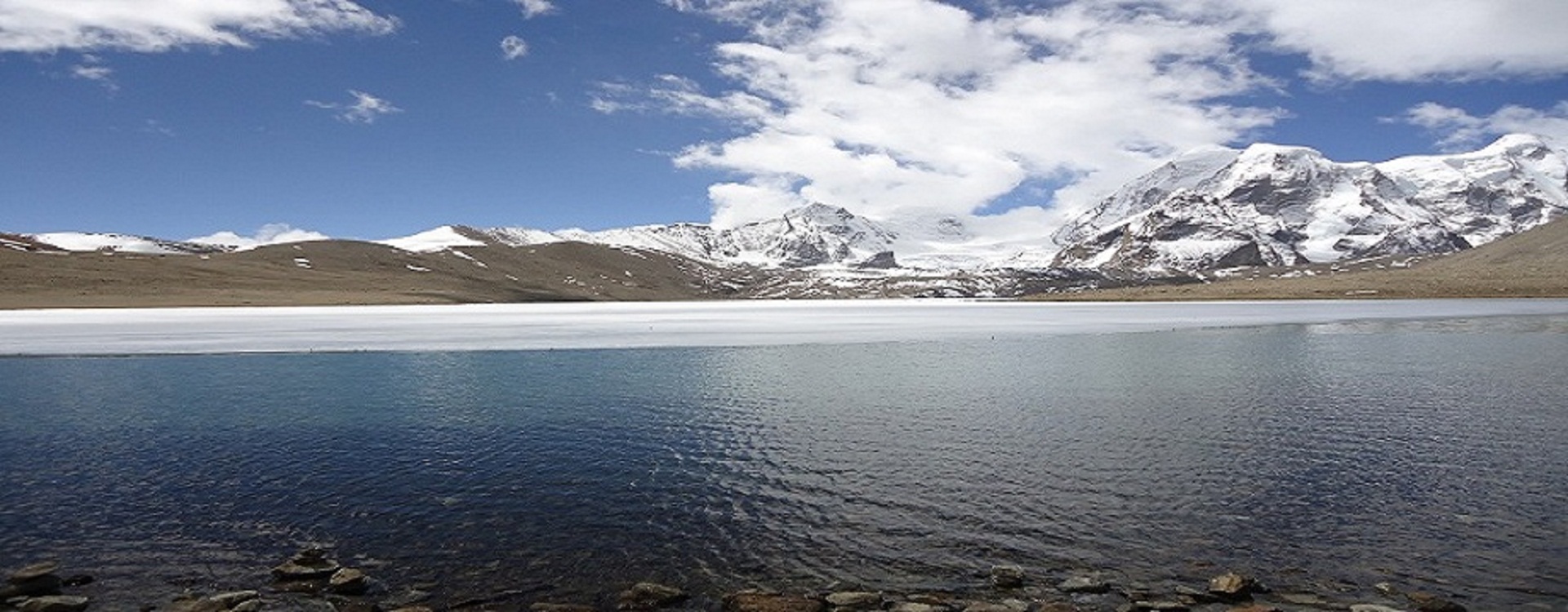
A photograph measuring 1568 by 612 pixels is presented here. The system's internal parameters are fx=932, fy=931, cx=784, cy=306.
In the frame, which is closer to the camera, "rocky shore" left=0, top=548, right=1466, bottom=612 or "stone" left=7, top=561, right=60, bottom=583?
"rocky shore" left=0, top=548, right=1466, bottom=612

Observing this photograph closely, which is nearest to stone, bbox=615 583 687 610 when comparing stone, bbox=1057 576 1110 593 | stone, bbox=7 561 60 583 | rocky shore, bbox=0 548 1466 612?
rocky shore, bbox=0 548 1466 612

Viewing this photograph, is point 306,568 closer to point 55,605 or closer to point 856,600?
point 55,605

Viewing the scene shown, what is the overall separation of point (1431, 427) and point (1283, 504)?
1268 centimetres

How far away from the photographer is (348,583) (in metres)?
16.4

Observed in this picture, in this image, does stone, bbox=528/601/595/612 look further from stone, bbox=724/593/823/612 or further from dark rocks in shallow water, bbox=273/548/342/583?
dark rocks in shallow water, bbox=273/548/342/583

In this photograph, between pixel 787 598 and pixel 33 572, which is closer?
pixel 787 598

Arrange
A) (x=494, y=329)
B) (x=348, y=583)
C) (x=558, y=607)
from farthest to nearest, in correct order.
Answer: (x=494, y=329) → (x=348, y=583) → (x=558, y=607)

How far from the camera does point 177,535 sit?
1928 centimetres

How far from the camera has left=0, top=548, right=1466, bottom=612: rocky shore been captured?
597 inches

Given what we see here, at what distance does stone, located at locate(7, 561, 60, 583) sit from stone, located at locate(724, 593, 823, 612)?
12377 millimetres

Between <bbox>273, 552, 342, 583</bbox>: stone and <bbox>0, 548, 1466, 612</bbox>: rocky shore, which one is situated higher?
<bbox>273, 552, 342, 583</bbox>: stone

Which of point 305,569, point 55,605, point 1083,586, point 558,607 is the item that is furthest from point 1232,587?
point 55,605

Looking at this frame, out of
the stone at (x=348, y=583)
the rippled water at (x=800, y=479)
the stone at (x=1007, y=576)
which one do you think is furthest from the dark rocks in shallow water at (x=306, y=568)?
the stone at (x=1007, y=576)

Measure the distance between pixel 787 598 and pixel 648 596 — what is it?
2398 millimetres
